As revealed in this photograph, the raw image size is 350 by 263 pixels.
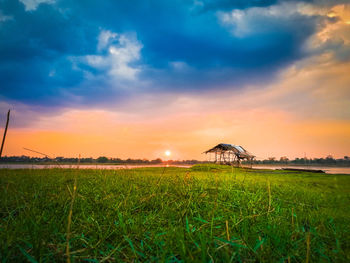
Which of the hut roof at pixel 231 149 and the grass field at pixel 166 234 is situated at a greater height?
the hut roof at pixel 231 149

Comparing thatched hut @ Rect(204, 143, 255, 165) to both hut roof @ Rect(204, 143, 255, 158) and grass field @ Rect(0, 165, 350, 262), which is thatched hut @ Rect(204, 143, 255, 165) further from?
grass field @ Rect(0, 165, 350, 262)

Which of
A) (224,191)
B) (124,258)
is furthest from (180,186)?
(124,258)

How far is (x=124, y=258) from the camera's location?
1491mm

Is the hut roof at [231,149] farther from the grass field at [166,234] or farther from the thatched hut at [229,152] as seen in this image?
the grass field at [166,234]

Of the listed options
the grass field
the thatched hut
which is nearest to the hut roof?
the thatched hut

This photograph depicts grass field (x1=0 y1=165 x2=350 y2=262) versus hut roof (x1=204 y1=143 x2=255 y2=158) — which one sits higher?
hut roof (x1=204 y1=143 x2=255 y2=158)

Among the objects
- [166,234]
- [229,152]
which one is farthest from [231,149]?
[166,234]

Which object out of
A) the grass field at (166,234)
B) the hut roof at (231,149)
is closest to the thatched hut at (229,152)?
the hut roof at (231,149)

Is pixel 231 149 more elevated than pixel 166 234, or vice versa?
pixel 231 149

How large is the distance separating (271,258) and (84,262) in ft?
4.42

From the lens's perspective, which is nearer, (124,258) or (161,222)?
(124,258)

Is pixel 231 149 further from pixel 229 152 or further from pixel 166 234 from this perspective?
pixel 166 234

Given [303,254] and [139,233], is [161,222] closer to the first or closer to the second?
[139,233]

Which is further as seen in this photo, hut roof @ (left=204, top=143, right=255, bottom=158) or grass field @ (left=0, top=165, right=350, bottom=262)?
hut roof @ (left=204, top=143, right=255, bottom=158)
